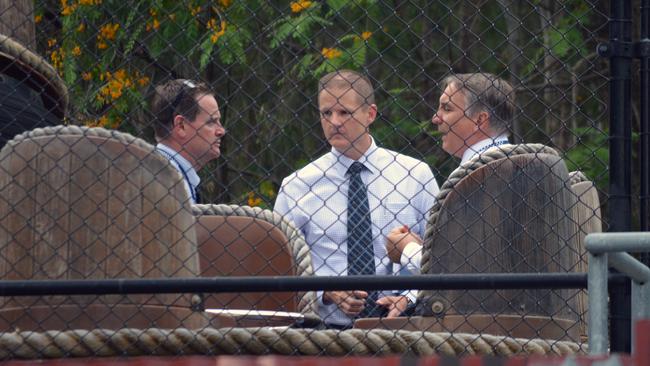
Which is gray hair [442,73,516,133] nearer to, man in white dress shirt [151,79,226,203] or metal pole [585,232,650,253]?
man in white dress shirt [151,79,226,203]

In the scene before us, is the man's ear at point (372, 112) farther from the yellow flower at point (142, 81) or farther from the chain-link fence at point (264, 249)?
the yellow flower at point (142, 81)

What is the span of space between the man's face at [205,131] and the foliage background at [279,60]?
0.42 feet

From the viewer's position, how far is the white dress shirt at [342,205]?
181 inches

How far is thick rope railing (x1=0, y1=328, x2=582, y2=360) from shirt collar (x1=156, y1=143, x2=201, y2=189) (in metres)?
1.31

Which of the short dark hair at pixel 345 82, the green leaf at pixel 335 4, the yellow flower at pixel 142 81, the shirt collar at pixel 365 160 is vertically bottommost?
the shirt collar at pixel 365 160

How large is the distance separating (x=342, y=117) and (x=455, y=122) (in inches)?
33.6

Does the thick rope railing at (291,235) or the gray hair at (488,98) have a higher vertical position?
the gray hair at (488,98)

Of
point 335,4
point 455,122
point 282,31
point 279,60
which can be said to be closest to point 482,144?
point 455,122

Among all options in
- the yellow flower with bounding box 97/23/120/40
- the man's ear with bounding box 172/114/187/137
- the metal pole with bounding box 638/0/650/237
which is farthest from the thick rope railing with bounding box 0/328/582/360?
the man's ear with bounding box 172/114/187/137

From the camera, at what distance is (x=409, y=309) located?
13.4 ft

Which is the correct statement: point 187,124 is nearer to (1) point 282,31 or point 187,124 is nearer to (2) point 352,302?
(2) point 352,302

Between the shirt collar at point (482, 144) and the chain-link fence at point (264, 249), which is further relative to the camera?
the shirt collar at point (482, 144)

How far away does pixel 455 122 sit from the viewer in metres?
4.24

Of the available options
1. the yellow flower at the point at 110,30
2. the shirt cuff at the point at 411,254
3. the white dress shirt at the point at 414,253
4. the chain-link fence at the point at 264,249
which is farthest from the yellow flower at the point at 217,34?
the shirt cuff at the point at 411,254
